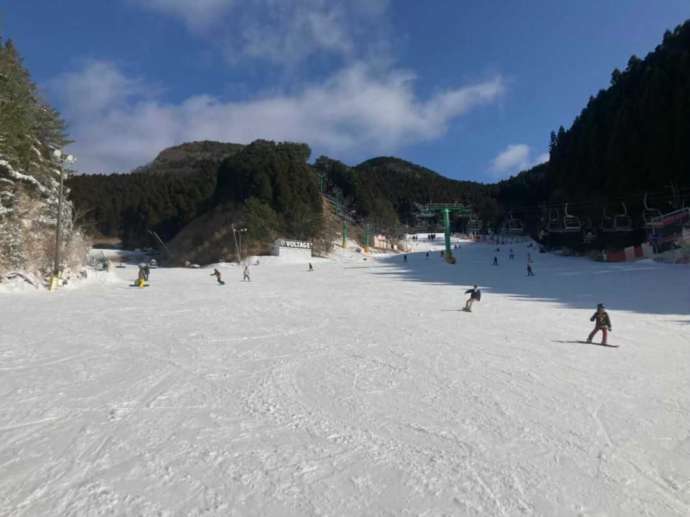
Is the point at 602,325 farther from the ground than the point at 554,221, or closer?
closer

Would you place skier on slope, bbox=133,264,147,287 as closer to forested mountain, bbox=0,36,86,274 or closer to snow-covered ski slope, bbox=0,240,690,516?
forested mountain, bbox=0,36,86,274

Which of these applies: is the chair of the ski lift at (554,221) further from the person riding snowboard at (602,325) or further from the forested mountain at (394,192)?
the person riding snowboard at (602,325)

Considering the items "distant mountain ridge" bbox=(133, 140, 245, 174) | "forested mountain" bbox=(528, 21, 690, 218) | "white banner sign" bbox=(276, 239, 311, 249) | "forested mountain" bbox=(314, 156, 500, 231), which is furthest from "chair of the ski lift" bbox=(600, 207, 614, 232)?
"distant mountain ridge" bbox=(133, 140, 245, 174)

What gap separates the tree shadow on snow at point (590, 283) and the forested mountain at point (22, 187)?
19.8 m

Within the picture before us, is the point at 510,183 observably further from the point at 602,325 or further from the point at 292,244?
the point at 602,325

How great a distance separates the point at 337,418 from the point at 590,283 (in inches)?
851

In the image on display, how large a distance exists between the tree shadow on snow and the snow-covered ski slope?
17.2ft

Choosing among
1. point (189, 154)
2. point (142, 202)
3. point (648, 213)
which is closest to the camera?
point (648, 213)

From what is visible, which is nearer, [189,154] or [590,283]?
[590,283]

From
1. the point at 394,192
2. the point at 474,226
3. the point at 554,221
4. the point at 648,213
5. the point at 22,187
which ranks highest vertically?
the point at 394,192

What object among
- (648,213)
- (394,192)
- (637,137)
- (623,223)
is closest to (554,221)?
(623,223)

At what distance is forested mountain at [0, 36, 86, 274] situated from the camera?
701 inches

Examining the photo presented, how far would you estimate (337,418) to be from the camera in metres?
5.05

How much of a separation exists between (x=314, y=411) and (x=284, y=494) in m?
1.82
